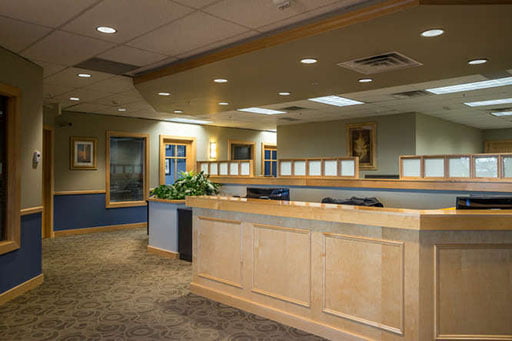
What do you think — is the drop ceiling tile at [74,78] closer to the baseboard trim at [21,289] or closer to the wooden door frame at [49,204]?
the wooden door frame at [49,204]

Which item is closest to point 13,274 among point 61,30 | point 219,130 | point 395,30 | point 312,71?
point 61,30

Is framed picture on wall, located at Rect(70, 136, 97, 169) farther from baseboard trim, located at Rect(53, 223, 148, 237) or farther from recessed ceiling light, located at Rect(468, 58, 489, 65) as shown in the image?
recessed ceiling light, located at Rect(468, 58, 489, 65)

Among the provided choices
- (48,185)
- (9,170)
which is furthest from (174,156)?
(9,170)

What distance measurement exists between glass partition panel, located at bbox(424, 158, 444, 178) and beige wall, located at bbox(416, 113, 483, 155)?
4375 millimetres

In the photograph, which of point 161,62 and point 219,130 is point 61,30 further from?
point 219,130

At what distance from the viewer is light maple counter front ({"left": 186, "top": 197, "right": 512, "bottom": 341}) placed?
8.74 ft

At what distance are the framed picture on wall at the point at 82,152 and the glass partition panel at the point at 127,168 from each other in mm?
509

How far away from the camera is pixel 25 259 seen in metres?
4.64

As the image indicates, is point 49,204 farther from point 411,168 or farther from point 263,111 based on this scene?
point 411,168

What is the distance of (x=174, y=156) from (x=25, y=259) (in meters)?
6.44

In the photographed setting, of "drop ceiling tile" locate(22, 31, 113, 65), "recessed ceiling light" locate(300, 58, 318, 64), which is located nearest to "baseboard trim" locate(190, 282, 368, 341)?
"recessed ceiling light" locate(300, 58, 318, 64)

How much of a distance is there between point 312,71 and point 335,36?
4.08 ft

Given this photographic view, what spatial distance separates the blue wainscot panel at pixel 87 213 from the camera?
335 inches

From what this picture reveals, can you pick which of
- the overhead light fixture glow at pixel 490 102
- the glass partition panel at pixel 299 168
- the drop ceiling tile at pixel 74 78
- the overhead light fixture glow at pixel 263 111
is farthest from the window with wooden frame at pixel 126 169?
the overhead light fixture glow at pixel 490 102
